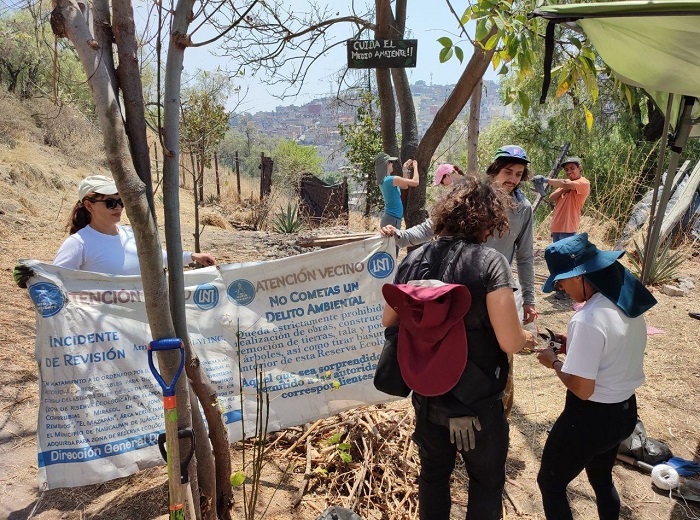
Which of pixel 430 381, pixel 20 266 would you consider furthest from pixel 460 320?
pixel 20 266

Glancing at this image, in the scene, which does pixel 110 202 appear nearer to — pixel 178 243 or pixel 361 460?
pixel 178 243

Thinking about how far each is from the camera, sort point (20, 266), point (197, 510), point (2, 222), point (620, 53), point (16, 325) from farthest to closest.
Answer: point (2, 222)
point (16, 325)
point (620, 53)
point (20, 266)
point (197, 510)

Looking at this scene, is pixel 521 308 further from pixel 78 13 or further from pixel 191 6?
pixel 78 13

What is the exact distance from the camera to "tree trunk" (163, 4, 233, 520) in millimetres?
1908

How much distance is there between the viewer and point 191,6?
191 cm

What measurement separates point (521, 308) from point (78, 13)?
2730 mm

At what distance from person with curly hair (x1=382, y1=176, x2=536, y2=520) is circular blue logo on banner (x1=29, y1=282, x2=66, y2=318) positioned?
163 centimetres

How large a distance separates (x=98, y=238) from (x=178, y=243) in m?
1.12

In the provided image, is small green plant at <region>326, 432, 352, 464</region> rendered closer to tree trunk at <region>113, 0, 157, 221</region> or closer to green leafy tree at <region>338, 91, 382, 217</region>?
tree trunk at <region>113, 0, 157, 221</region>

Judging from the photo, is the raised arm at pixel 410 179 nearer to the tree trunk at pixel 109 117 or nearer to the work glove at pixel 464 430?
the work glove at pixel 464 430

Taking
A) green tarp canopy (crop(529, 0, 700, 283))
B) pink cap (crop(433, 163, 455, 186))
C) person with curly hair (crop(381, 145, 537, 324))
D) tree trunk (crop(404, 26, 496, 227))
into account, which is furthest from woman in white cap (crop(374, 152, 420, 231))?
green tarp canopy (crop(529, 0, 700, 283))

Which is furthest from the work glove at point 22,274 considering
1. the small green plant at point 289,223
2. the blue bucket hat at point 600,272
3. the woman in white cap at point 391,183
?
the small green plant at point 289,223

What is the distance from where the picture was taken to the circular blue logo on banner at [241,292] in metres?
3.11

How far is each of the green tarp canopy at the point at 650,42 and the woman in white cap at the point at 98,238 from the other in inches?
91.7
